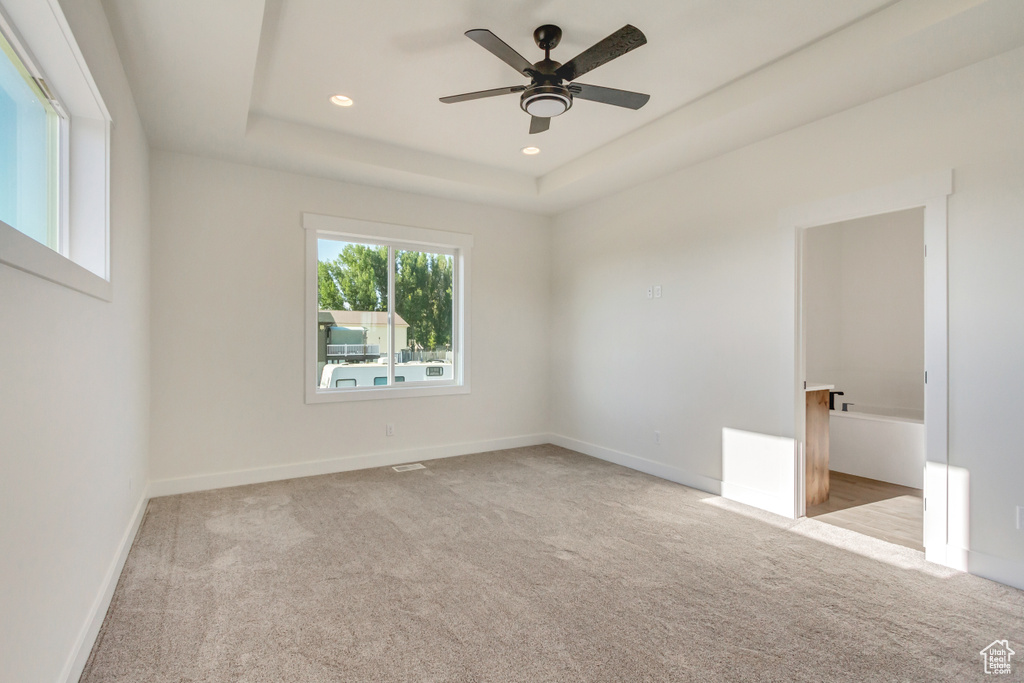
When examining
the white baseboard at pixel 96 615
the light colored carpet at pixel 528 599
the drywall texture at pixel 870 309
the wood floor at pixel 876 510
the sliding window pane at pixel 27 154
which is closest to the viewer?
the sliding window pane at pixel 27 154

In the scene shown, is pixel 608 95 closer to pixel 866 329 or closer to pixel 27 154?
pixel 27 154

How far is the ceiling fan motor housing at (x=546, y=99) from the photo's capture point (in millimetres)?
2797

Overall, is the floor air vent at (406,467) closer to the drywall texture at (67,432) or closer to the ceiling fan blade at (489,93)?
the drywall texture at (67,432)

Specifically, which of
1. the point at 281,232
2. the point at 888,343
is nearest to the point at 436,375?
the point at 281,232

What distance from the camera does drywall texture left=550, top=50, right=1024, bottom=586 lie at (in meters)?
2.71

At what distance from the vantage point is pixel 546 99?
9.31 feet

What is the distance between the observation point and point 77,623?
1.92 metres

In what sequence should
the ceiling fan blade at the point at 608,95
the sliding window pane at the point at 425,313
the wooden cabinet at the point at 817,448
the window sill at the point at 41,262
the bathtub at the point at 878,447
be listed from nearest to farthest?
the window sill at the point at 41,262 → the ceiling fan blade at the point at 608,95 → the wooden cabinet at the point at 817,448 → the bathtub at the point at 878,447 → the sliding window pane at the point at 425,313

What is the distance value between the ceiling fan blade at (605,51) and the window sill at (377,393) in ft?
11.1

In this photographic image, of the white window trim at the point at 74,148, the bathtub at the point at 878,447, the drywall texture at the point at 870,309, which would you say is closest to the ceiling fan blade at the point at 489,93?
the white window trim at the point at 74,148

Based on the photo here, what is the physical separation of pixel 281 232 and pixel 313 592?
3.19m

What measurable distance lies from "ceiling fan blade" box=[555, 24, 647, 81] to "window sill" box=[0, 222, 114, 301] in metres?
2.25

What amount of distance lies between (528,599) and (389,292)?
3.52 m

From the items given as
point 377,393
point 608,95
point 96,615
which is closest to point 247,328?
point 377,393
